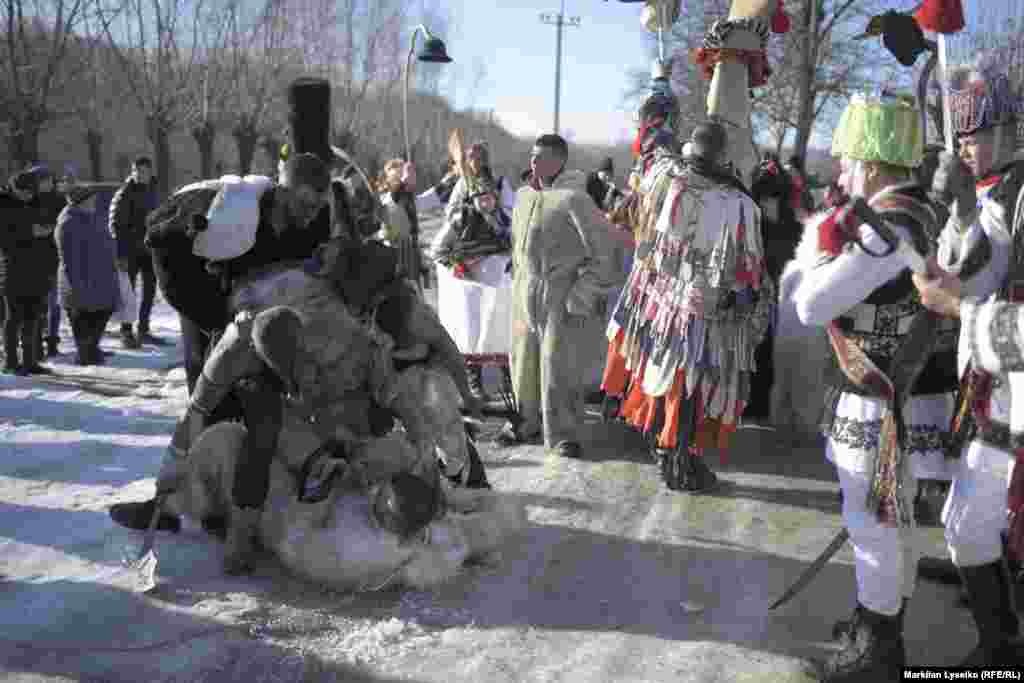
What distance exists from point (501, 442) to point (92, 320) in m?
4.44

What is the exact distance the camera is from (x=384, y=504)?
3.30m

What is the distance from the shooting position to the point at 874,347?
2.78 metres

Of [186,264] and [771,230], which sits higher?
[771,230]

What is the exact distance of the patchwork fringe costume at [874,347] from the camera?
252 centimetres

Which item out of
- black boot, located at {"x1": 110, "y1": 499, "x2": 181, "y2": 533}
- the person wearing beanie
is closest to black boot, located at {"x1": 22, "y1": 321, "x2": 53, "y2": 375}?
black boot, located at {"x1": 110, "y1": 499, "x2": 181, "y2": 533}

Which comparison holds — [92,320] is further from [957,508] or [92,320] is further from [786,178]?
[957,508]

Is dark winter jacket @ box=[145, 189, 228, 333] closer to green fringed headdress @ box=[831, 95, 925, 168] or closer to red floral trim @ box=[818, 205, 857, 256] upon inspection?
red floral trim @ box=[818, 205, 857, 256]

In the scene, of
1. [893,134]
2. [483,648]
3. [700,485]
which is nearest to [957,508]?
[893,134]

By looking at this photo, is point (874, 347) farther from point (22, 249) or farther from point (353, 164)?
point (22, 249)

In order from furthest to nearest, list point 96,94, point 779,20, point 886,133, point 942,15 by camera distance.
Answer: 1. point 96,94
2. point 779,20
3. point 942,15
4. point 886,133

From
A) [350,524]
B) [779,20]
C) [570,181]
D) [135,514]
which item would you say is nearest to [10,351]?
[135,514]

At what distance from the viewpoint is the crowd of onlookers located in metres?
7.10

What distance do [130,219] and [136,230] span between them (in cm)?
13

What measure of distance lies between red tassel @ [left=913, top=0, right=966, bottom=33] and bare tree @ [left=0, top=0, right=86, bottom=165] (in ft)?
36.7
